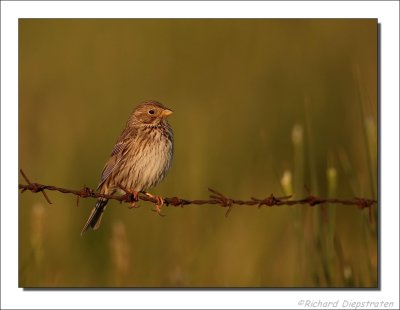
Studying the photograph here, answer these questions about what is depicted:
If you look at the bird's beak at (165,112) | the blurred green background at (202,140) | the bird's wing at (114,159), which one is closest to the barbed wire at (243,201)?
the blurred green background at (202,140)

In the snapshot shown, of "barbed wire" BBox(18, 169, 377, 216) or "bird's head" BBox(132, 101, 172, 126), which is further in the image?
"bird's head" BBox(132, 101, 172, 126)

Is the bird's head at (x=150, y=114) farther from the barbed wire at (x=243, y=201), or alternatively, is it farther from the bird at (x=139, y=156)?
the barbed wire at (x=243, y=201)

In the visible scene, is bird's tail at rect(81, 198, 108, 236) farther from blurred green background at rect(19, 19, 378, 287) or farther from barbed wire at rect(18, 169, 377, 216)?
barbed wire at rect(18, 169, 377, 216)

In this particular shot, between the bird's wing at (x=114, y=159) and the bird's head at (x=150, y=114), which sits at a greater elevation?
the bird's head at (x=150, y=114)

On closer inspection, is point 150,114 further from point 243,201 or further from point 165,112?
point 243,201

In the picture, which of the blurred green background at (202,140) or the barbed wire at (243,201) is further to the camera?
the blurred green background at (202,140)

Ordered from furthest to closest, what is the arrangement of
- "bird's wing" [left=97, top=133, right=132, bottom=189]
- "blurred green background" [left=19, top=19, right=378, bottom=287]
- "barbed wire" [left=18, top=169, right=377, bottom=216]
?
"bird's wing" [left=97, top=133, right=132, bottom=189]
"blurred green background" [left=19, top=19, right=378, bottom=287]
"barbed wire" [left=18, top=169, right=377, bottom=216]

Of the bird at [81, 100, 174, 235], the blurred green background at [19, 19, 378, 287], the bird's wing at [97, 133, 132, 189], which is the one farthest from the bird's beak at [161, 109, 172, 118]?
the blurred green background at [19, 19, 378, 287]

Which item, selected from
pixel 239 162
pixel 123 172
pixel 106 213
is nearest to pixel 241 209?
pixel 239 162

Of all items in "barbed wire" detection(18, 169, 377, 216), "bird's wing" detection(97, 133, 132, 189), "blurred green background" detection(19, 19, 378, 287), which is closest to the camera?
"barbed wire" detection(18, 169, 377, 216)
